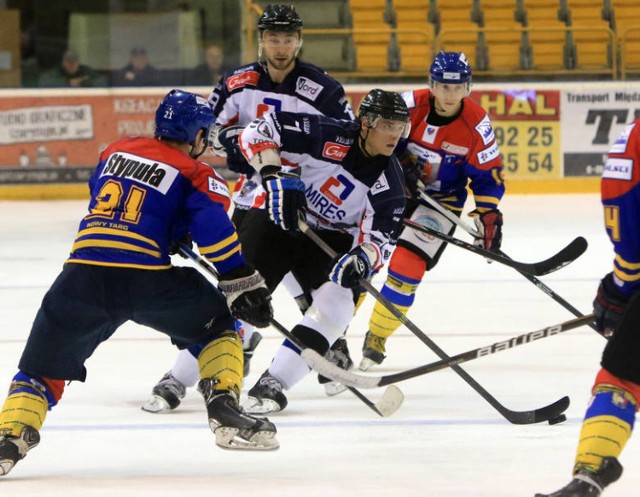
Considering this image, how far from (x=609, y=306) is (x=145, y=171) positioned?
1175 millimetres

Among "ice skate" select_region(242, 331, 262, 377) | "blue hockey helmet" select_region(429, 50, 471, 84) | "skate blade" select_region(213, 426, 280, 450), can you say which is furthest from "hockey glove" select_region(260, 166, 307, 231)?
"blue hockey helmet" select_region(429, 50, 471, 84)

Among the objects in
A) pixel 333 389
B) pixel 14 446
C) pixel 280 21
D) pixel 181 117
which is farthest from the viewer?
pixel 280 21

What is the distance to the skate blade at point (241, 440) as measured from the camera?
9.98 feet

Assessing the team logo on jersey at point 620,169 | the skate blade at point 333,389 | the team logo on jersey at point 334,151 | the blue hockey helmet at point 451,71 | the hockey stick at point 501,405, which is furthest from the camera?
the blue hockey helmet at point 451,71

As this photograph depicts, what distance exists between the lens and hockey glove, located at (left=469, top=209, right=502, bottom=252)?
4543 millimetres

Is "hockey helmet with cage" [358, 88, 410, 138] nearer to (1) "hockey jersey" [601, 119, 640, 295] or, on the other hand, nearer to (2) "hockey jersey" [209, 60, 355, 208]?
(2) "hockey jersey" [209, 60, 355, 208]

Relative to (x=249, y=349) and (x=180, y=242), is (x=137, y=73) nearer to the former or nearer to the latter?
(x=249, y=349)

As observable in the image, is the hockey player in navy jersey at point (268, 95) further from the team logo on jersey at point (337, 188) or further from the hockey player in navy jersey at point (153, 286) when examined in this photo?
the hockey player in navy jersey at point (153, 286)

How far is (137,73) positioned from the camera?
10.2 metres

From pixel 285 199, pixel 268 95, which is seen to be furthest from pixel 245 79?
pixel 285 199

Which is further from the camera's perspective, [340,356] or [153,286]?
[340,356]

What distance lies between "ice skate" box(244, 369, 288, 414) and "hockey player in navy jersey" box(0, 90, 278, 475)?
63 centimetres

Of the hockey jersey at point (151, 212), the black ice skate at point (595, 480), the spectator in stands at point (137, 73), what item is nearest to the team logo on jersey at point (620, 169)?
the black ice skate at point (595, 480)

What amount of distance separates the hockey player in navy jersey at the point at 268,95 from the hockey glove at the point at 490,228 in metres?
0.64
